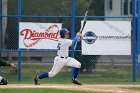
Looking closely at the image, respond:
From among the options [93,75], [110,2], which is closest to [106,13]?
[110,2]

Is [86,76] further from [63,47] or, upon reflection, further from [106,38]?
Result: [63,47]

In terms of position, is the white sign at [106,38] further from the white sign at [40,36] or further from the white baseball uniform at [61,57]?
the white baseball uniform at [61,57]

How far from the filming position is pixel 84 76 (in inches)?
816

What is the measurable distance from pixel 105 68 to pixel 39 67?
115 inches

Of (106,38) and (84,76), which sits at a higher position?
(106,38)

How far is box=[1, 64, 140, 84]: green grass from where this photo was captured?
62.2 ft

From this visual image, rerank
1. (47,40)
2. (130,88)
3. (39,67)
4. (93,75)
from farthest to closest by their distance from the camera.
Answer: (39,67) → (93,75) → (47,40) → (130,88)

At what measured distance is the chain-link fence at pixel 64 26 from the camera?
20.1 m

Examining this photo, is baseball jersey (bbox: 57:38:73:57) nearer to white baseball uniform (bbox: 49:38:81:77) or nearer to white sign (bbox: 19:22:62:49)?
white baseball uniform (bbox: 49:38:81:77)

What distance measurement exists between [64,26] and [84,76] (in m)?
2.15

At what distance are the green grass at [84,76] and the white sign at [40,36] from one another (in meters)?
1.29

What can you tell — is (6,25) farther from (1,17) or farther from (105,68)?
(105,68)

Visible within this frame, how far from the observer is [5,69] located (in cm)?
2147

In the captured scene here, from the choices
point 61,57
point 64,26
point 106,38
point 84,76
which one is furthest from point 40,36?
point 61,57
